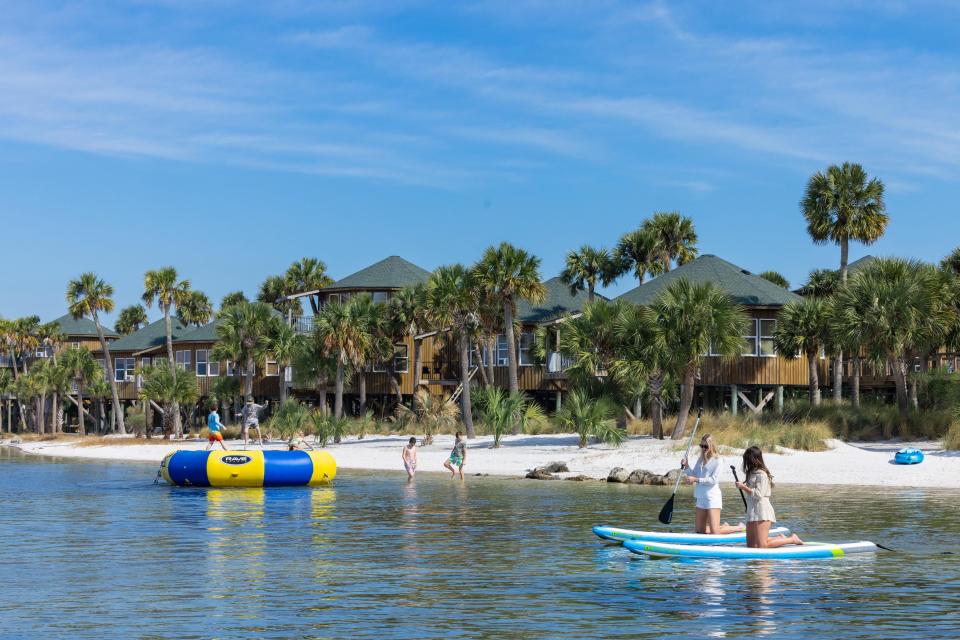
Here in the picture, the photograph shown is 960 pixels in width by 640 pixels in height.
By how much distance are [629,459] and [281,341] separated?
2804 cm

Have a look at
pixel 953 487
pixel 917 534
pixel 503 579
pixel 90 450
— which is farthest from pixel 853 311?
pixel 90 450

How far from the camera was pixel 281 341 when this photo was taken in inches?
2478

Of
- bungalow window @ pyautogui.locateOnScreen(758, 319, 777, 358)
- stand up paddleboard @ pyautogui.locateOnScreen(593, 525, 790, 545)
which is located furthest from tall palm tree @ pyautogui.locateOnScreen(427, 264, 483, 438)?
stand up paddleboard @ pyautogui.locateOnScreen(593, 525, 790, 545)

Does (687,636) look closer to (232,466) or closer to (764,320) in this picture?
(232,466)

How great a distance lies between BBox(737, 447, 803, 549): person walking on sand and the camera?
55.2 feet

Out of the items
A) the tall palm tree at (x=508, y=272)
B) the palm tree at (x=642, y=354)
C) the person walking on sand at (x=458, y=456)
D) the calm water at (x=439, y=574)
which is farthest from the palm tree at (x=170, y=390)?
the calm water at (x=439, y=574)

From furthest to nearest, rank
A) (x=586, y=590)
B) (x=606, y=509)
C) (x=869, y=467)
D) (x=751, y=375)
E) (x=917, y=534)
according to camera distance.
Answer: (x=751, y=375), (x=869, y=467), (x=606, y=509), (x=917, y=534), (x=586, y=590)

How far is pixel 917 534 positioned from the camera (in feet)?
68.8

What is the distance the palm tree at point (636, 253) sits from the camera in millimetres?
66812

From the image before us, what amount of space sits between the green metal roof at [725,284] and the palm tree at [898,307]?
→ 823 centimetres

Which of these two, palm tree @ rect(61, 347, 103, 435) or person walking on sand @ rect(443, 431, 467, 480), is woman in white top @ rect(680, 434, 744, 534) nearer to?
person walking on sand @ rect(443, 431, 467, 480)

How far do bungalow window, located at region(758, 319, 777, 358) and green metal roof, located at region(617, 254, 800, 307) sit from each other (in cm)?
91

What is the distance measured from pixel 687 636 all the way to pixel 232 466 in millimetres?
21400

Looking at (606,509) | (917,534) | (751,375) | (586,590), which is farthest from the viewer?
(751,375)
